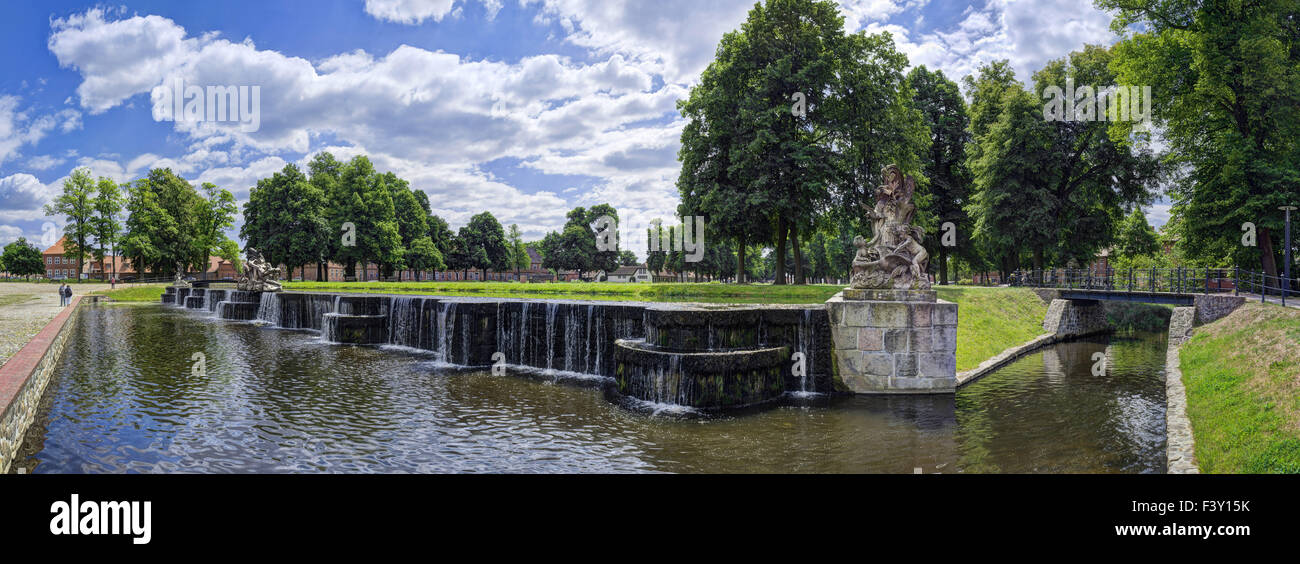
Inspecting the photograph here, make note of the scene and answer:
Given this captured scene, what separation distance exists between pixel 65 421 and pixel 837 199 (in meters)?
30.5

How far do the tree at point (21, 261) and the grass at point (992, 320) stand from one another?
519 ft

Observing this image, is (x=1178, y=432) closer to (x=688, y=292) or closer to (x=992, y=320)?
(x=992, y=320)

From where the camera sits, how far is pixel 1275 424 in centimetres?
945

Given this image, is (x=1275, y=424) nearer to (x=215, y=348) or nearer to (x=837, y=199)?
(x=837, y=199)

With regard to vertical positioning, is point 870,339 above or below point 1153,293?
below

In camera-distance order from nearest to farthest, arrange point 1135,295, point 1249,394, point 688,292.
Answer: point 1249,394 → point 1135,295 → point 688,292

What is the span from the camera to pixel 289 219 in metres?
61.2

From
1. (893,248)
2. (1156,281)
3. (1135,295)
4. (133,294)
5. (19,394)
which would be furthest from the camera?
(133,294)

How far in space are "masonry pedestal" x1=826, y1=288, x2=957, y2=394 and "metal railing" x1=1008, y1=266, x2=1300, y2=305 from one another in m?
18.2

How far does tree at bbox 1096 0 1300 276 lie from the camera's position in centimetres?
2514

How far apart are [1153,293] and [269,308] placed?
46.4m

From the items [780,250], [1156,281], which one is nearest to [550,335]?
[780,250]

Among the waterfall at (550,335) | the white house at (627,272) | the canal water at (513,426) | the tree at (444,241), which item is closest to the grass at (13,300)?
the canal water at (513,426)
